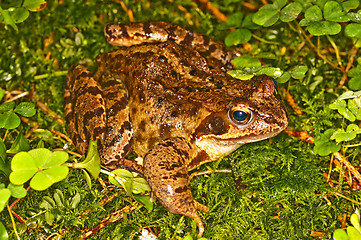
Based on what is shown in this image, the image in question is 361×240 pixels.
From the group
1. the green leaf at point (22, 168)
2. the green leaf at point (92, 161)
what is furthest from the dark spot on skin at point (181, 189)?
the green leaf at point (22, 168)

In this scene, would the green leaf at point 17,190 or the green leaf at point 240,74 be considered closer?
the green leaf at point 17,190

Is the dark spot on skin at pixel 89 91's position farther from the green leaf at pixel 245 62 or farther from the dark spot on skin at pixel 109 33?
the green leaf at pixel 245 62

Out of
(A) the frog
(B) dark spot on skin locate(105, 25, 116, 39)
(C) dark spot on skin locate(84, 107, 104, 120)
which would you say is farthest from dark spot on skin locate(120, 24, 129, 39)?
(C) dark spot on skin locate(84, 107, 104, 120)

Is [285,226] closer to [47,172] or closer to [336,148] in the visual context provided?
[336,148]

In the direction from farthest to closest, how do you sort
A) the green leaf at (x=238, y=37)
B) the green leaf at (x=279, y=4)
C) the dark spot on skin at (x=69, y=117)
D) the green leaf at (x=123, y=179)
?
the green leaf at (x=238, y=37) → the green leaf at (x=279, y=4) → the dark spot on skin at (x=69, y=117) → the green leaf at (x=123, y=179)

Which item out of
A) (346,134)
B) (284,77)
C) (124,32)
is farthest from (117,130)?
(346,134)

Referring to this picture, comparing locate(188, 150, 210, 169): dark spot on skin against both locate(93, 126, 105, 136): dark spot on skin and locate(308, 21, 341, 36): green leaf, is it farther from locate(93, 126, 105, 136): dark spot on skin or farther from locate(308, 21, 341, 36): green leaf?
locate(308, 21, 341, 36): green leaf
